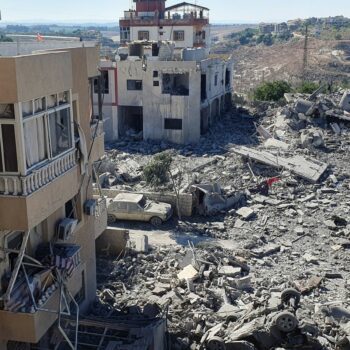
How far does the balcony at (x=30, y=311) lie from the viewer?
9281 millimetres

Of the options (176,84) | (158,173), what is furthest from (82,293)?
(176,84)

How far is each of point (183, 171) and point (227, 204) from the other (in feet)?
16.7

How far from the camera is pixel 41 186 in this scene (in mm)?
9109

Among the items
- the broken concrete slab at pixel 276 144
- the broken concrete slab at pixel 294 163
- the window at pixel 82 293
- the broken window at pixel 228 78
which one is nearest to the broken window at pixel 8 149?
the window at pixel 82 293

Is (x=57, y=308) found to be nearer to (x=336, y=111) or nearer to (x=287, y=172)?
(x=287, y=172)

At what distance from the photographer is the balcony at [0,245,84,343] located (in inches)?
365

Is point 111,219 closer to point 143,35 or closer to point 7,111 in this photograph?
point 7,111

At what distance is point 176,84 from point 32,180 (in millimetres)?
29493

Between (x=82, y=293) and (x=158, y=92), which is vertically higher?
(x=158, y=92)

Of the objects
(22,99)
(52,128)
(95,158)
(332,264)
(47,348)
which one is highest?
(22,99)

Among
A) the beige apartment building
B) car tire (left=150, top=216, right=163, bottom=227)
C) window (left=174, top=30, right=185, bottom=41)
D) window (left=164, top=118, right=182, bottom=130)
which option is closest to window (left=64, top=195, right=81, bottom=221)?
the beige apartment building

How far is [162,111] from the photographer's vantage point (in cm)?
3644

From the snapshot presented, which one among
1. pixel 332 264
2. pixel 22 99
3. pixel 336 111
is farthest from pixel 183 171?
pixel 22 99

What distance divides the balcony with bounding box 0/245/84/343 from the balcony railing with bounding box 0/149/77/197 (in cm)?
183
